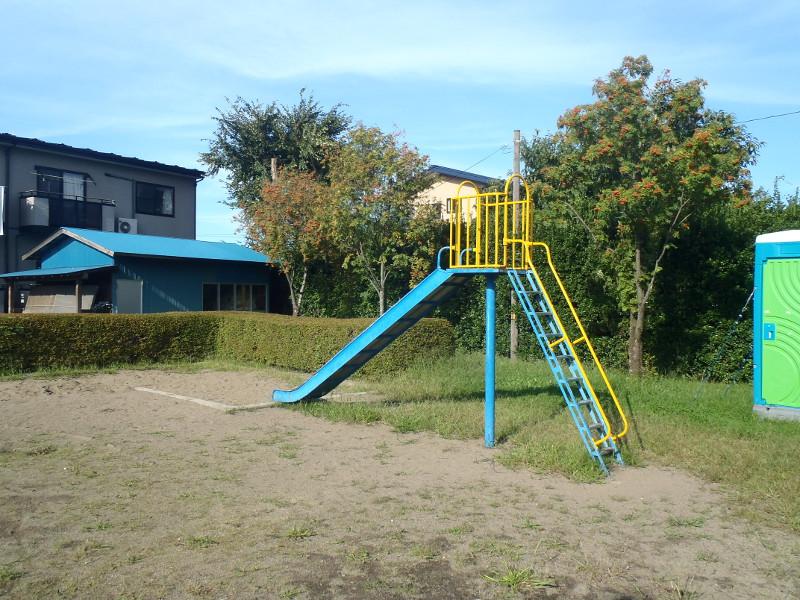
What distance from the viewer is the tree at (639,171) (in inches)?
412

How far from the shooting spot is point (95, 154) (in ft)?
93.5

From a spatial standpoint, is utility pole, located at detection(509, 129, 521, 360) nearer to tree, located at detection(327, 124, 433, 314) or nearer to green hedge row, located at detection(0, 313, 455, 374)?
green hedge row, located at detection(0, 313, 455, 374)

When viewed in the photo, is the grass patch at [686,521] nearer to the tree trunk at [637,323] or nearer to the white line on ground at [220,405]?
the tree trunk at [637,323]

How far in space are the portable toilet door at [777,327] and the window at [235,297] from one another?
57.0ft

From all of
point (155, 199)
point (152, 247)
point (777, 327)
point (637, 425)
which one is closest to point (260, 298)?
point (152, 247)

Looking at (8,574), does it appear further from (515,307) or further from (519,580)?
(515,307)

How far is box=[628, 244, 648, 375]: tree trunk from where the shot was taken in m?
11.9

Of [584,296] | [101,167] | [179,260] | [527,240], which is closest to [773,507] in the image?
[527,240]

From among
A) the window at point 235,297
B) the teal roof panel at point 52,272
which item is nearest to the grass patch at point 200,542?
the teal roof panel at point 52,272

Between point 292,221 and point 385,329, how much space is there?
11.4 m

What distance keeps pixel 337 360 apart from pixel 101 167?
2301 centimetres

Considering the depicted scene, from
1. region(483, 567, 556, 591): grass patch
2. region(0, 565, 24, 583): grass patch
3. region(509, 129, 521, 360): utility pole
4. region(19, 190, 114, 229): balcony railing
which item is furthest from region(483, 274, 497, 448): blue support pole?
region(19, 190, 114, 229): balcony railing

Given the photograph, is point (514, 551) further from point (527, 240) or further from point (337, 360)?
point (337, 360)

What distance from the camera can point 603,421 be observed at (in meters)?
7.25
